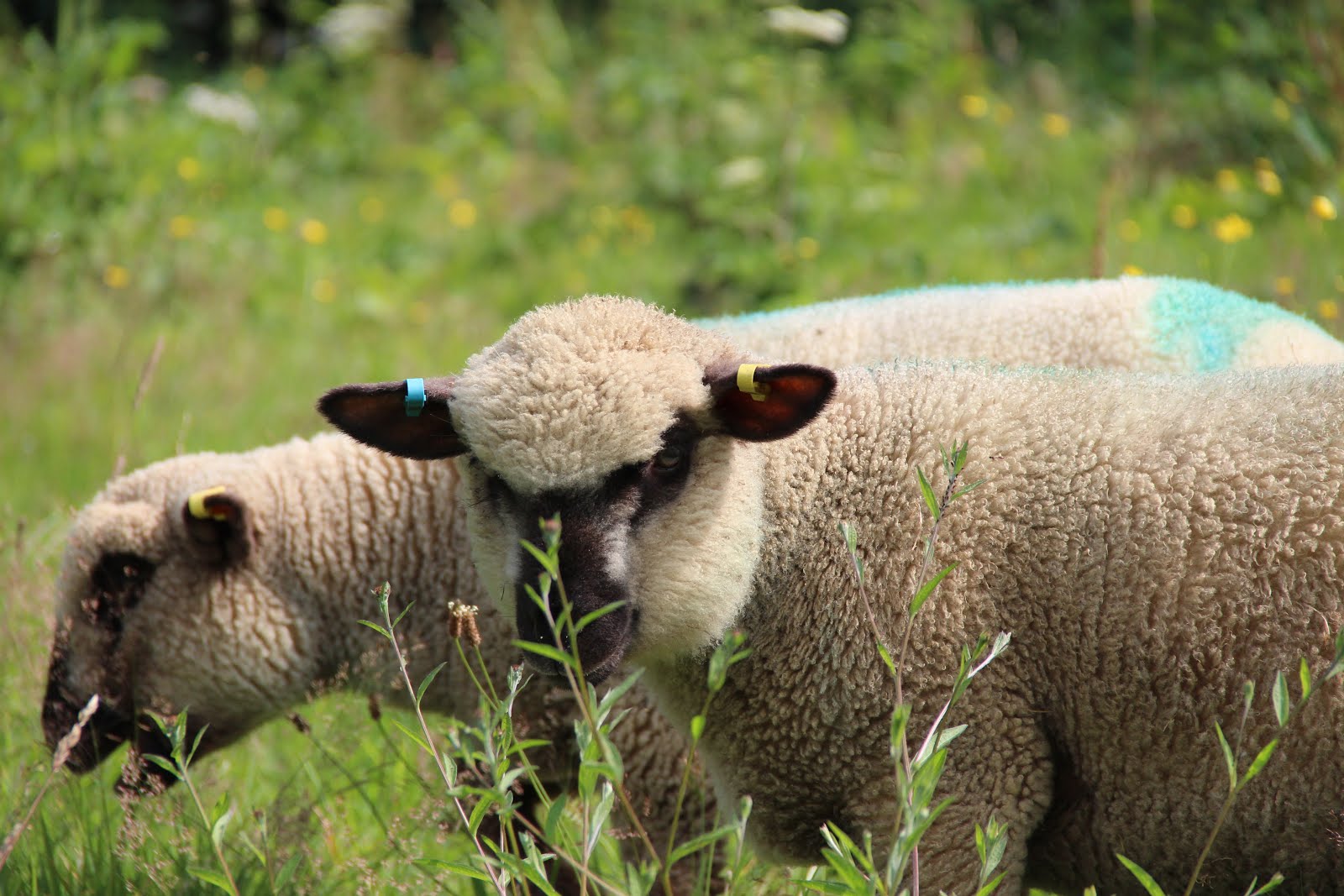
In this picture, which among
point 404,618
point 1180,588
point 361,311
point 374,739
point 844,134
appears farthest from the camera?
point 844,134

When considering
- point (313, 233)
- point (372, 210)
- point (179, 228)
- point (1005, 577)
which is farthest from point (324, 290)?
point (1005, 577)

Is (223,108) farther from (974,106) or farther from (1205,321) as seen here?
(1205,321)

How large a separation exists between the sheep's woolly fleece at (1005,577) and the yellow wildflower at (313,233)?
5.91m

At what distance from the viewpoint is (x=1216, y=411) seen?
2568 millimetres

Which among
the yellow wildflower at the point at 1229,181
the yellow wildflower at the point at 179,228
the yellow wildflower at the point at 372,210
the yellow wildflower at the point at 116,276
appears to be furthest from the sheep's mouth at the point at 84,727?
the yellow wildflower at the point at 1229,181

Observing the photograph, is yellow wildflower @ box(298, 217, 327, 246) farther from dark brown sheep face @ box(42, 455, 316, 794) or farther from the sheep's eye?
the sheep's eye

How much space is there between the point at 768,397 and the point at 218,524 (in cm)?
172

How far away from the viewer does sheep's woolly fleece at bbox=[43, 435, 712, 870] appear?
3.67 m

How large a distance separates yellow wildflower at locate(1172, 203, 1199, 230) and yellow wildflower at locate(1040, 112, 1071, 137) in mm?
1932

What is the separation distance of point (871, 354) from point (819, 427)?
3.09 ft

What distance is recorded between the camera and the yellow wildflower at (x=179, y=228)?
7.79 meters

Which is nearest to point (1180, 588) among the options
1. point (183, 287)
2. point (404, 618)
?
point (404, 618)

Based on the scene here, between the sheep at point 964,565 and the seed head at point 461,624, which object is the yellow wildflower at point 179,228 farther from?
the seed head at point 461,624

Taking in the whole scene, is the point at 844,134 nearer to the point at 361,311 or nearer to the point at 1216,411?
the point at 361,311
